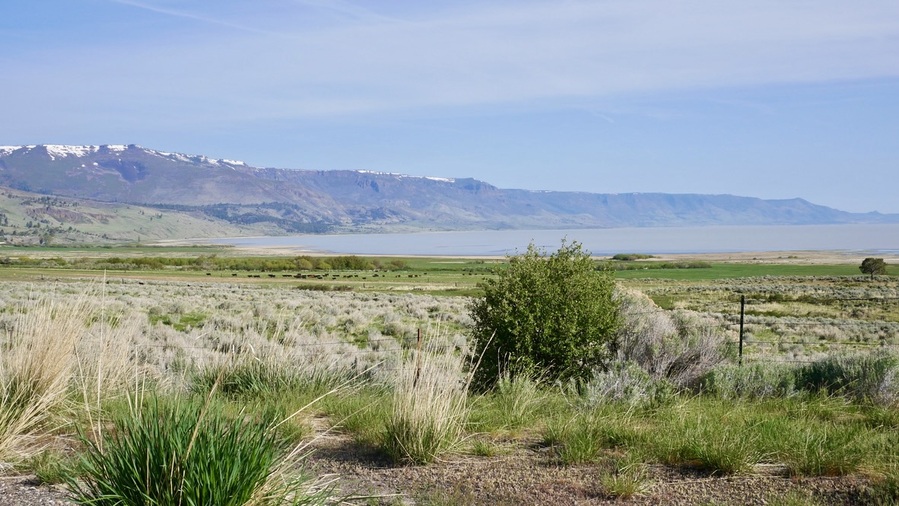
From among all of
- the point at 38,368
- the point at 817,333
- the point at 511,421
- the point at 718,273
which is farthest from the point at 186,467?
the point at 718,273

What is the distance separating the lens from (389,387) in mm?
11086

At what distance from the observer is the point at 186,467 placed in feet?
14.9

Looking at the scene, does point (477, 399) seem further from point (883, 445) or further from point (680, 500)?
point (883, 445)

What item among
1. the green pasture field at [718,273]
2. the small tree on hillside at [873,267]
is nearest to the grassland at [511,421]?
the green pasture field at [718,273]

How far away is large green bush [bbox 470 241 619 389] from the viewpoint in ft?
40.6

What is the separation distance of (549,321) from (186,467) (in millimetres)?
8434

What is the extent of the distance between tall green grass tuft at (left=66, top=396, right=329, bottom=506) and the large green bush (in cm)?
734

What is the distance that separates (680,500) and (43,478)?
4.78 metres

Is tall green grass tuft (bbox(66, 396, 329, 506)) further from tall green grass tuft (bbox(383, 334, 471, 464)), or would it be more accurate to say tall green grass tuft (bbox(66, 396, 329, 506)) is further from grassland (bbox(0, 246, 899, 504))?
tall green grass tuft (bbox(383, 334, 471, 464))

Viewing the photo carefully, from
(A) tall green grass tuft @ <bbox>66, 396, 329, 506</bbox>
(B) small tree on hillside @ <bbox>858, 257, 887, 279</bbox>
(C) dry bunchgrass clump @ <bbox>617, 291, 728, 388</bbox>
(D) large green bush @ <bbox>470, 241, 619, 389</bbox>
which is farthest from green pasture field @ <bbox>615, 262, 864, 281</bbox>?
(A) tall green grass tuft @ <bbox>66, 396, 329, 506</bbox>

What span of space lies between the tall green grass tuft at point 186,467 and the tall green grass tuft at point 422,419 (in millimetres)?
2020

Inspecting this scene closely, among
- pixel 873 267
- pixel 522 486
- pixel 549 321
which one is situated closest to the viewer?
pixel 522 486

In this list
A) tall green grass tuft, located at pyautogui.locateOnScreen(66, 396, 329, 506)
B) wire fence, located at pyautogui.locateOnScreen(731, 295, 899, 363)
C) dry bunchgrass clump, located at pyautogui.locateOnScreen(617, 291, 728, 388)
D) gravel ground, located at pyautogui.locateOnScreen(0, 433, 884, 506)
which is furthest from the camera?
wire fence, located at pyautogui.locateOnScreen(731, 295, 899, 363)

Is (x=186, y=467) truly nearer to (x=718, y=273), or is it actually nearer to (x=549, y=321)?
(x=549, y=321)
